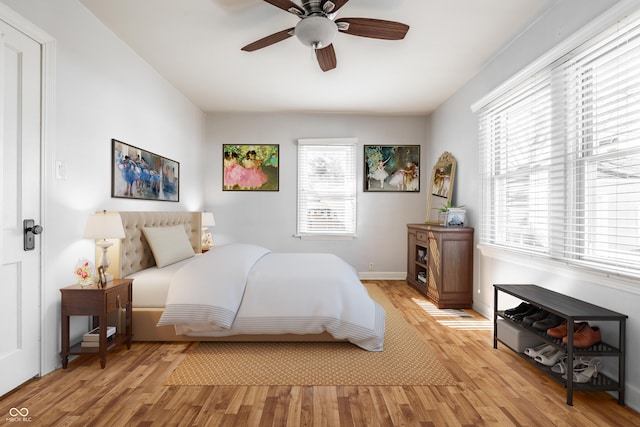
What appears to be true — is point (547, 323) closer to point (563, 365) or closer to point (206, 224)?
point (563, 365)

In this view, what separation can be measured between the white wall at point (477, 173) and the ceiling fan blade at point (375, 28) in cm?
121

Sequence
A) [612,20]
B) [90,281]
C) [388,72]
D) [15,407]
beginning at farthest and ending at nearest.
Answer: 1. [388,72]
2. [90,281]
3. [612,20]
4. [15,407]

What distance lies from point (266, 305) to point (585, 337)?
2.15m

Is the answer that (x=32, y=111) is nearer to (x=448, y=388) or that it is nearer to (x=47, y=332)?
(x=47, y=332)

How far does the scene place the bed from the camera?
2.53m

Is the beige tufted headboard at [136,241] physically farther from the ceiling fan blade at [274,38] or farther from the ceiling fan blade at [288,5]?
the ceiling fan blade at [288,5]

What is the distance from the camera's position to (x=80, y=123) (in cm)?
253

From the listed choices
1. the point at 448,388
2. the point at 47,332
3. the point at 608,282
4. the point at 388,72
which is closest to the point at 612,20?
the point at 608,282

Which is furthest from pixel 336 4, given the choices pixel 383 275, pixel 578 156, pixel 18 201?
pixel 383 275

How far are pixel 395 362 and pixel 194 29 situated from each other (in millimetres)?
3235

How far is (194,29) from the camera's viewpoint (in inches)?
112

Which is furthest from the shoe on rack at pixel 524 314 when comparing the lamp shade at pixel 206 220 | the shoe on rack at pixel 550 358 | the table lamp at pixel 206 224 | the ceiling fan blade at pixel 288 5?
the lamp shade at pixel 206 220

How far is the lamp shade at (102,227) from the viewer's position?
239cm

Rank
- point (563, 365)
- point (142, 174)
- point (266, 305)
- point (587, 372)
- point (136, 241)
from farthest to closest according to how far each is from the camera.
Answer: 1. point (142, 174)
2. point (136, 241)
3. point (266, 305)
4. point (563, 365)
5. point (587, 372)
